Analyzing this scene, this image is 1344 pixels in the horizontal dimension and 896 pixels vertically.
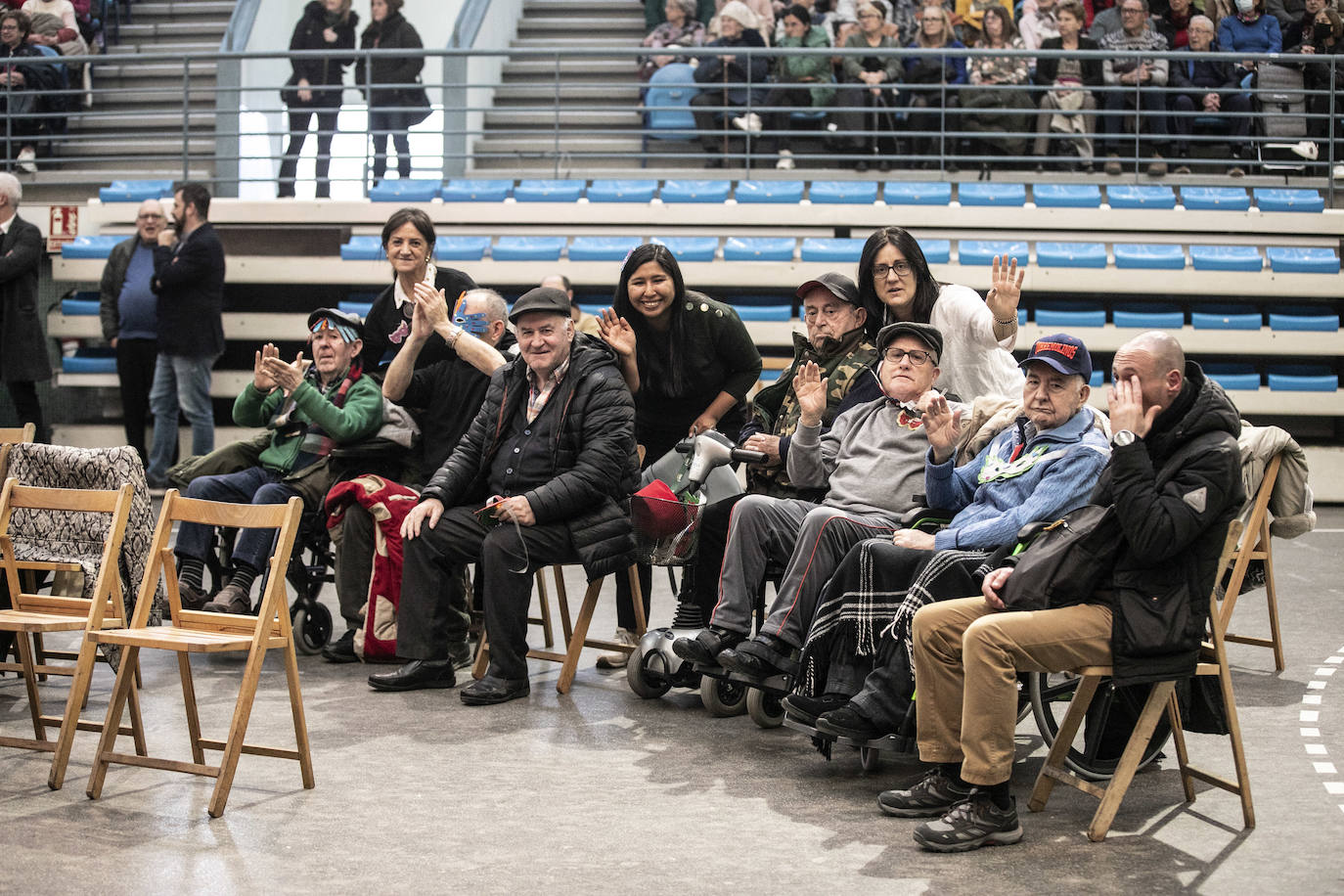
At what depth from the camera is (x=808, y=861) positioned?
361 centimetres

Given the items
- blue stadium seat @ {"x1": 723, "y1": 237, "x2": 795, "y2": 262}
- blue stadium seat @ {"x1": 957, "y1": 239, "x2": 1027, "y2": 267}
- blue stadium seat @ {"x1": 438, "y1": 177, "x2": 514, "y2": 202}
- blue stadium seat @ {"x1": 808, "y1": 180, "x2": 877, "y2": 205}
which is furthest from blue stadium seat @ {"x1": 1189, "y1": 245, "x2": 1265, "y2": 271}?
blue stadium seat @ {"x1": 438, "y1": 177, "x2": 514, "y2": 202}

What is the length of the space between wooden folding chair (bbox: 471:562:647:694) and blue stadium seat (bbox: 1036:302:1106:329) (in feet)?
18.2

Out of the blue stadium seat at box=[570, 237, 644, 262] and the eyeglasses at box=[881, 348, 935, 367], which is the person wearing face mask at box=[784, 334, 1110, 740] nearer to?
the eyeglasses at box=[881, 348, 935, 367]

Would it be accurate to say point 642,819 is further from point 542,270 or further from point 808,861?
point 542,270

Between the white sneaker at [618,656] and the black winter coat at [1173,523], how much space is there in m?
2.58

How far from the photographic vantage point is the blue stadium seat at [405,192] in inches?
450

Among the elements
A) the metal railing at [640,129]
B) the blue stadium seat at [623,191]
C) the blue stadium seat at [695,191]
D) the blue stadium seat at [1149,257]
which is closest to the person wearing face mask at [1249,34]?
the metal railing at [640,129]

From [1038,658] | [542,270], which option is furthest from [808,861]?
[542,270]

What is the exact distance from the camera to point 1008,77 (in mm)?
11391

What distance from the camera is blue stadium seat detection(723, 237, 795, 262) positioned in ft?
35.2

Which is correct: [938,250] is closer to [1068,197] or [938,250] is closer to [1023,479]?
[1068,197]

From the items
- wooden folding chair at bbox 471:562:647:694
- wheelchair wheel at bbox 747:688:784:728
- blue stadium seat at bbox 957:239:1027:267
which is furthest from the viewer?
blue stadium seat at bbox 957:239:1027:267

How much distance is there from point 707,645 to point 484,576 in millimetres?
996

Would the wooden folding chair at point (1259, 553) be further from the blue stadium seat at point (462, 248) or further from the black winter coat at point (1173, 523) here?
the blue stadium seat at point (462, 248)
